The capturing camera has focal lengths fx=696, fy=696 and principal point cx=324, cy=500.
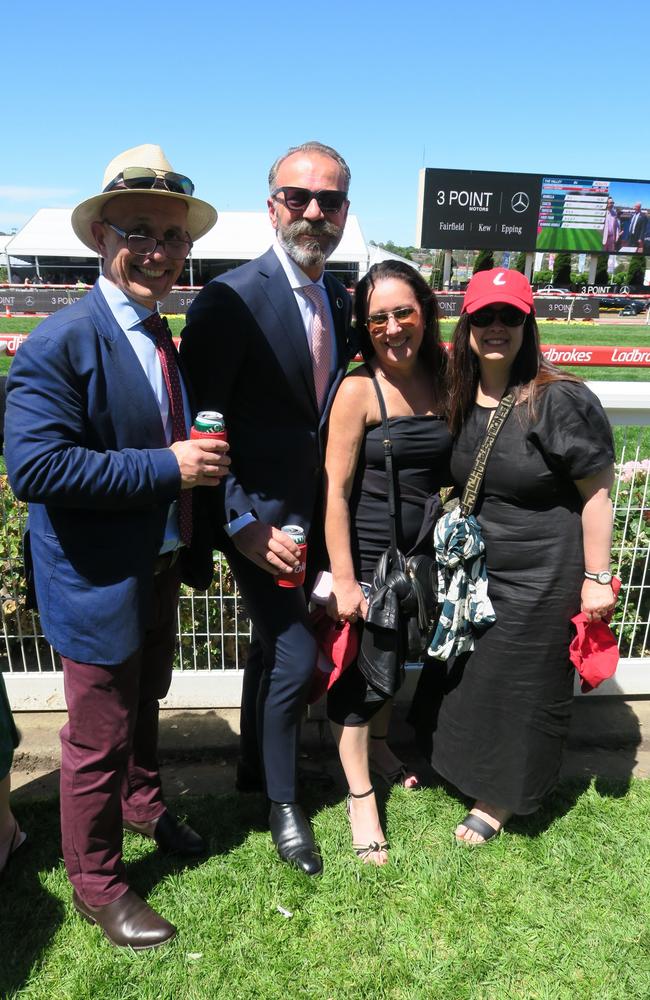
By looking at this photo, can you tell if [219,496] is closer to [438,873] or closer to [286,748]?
[286,748]

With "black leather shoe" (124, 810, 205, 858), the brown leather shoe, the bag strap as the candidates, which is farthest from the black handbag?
the brown leather shoe

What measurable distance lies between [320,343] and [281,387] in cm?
27

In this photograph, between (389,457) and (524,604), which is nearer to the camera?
(389,457)

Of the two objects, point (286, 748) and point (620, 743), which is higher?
point (286, 748)

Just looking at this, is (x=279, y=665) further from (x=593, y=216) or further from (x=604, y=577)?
(x=593, y=216)

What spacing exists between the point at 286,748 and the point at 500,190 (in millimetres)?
35457

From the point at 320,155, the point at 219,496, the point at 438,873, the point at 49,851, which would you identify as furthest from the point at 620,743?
the point at 320,155

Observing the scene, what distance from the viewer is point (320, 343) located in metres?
2.58

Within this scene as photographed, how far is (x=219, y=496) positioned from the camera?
2465 millimetres

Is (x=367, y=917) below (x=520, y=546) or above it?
below

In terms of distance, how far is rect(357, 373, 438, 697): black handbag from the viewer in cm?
255

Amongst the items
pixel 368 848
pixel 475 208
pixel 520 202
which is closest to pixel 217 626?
pixel 368 848

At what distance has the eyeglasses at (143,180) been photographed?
1993mm

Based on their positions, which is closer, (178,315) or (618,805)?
(618,805)
